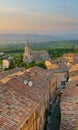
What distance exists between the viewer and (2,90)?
20.1 metres

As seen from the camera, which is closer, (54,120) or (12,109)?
(12,109)

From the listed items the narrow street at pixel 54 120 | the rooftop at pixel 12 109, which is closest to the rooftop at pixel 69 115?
the rooftop at pixel 12 109

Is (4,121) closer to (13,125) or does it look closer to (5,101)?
(13,125)

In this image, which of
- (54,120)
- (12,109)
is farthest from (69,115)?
(54,120)

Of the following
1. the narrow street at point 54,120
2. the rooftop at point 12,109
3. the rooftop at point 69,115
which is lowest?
the narrow street at point 54,120

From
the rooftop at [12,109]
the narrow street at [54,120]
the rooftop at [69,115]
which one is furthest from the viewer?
the narrow street at [54,120]

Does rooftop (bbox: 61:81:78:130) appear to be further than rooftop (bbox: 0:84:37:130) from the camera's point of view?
Yes

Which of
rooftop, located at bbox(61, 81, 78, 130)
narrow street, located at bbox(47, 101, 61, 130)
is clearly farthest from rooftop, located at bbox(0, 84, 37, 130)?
narrow street, located at bbox(47, 101, 61, 130)

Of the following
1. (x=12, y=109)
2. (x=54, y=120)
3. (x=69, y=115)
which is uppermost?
(x=12, y=109)

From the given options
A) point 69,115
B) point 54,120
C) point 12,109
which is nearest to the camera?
point 12,109

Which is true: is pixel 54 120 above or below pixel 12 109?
below

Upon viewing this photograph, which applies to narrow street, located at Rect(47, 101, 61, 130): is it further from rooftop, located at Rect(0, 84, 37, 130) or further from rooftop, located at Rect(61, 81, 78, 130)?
rooftop, located at Rect(0, 84, 37, 130)

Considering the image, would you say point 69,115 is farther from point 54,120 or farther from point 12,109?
point 54,120

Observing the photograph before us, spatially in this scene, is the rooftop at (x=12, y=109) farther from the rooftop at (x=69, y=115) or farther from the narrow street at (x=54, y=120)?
the narrow street at (x=54, y=120)
